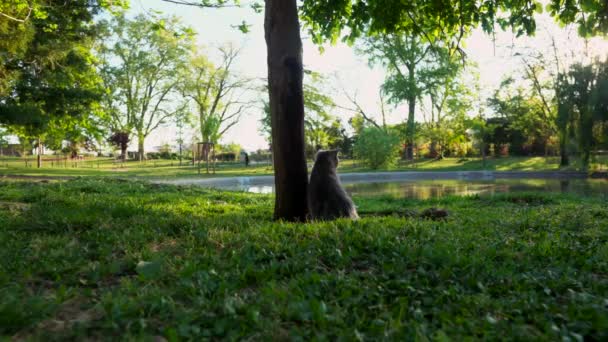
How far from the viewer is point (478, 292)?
8.24ft

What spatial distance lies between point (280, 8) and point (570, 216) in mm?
4637

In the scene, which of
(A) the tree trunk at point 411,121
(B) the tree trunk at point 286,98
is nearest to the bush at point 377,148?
(A) the tree trunk at point 411,121

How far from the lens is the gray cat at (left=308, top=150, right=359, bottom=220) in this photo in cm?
521

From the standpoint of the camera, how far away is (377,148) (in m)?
29.6

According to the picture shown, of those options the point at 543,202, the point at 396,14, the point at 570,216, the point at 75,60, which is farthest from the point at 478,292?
the point at 75,60

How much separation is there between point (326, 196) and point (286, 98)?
1.37m

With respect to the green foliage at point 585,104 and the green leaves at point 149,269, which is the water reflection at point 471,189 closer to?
the green foliage at point 585,104

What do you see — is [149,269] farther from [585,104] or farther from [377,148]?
[377,148]

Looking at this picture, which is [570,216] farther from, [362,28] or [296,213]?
[362,28]

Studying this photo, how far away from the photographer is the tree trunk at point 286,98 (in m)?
4.84

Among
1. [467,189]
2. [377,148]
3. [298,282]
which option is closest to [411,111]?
[377,148]

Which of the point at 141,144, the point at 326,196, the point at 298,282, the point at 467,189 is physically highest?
the point at 141,144

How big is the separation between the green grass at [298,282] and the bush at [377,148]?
25371mm

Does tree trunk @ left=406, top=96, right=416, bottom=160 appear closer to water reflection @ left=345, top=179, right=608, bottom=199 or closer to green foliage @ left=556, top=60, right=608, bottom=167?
green foliage @ left=556, top=60, right=608, bottom=167
